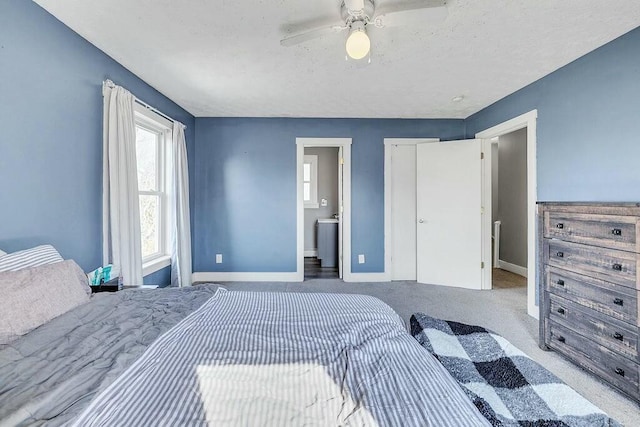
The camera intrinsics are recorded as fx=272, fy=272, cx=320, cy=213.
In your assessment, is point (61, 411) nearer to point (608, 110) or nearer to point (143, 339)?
point (143, 339)

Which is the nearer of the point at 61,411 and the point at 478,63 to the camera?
the point at 61,411

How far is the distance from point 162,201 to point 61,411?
305cm

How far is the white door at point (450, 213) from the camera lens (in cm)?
362

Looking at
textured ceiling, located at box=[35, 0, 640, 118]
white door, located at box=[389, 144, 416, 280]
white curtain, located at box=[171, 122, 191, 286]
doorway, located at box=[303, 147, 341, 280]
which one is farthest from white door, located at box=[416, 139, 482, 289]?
white curtain, located at box=[171, 122, 191, 286]

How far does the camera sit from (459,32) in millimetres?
1962

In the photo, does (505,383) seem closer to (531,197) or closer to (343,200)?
(531,197)

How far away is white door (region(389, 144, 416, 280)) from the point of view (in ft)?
13.2

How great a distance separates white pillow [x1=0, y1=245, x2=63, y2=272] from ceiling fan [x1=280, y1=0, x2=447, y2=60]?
1.88 metres

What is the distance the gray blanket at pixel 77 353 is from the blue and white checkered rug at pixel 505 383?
0.99 meters

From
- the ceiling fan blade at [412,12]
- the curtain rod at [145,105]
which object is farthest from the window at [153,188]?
the ceiling fan blade at [412,12]

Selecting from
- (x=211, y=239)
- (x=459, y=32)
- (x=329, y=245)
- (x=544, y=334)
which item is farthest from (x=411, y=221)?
(x=211, y=239)

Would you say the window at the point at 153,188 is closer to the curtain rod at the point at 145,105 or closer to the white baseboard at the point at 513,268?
the curtain rod at the point at 145,105

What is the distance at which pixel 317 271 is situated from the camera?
4.62 metres

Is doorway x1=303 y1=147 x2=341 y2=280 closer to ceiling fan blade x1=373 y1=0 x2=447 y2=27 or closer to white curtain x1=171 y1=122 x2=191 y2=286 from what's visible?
white curtain x1=171 y1=122 x2=191 y2=286
